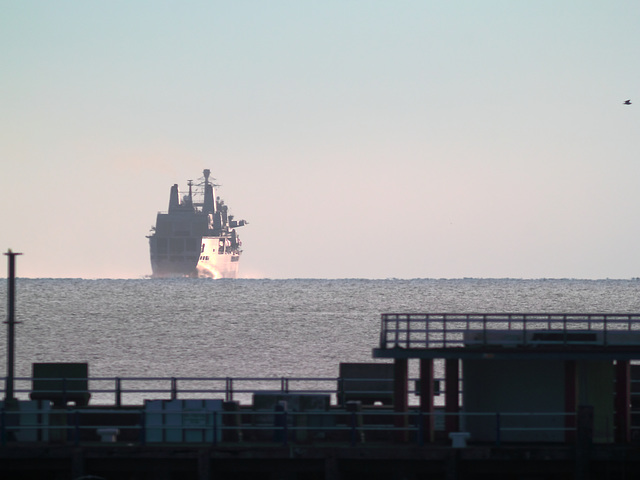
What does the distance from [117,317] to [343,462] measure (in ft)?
339

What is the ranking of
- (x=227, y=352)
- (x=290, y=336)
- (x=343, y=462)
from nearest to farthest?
(x=343, y=462)
(x=227, y=352)
(x=290, y=336)

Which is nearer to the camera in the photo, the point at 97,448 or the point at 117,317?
the point at 97,448

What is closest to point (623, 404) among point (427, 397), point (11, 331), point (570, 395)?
point (570, 395)

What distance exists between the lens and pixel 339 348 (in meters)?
82.4

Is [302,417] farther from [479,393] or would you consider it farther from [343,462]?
[479,393]

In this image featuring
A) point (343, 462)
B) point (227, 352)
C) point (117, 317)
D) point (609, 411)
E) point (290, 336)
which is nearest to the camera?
point (343, 462)

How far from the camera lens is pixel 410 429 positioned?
2466cm

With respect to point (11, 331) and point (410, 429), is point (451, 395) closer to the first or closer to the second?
point (410, 429)

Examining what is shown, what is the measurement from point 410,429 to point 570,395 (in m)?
3.49

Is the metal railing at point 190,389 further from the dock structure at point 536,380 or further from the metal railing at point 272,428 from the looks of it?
the dock structure at point 536,380

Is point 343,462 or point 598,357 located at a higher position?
point 598,357

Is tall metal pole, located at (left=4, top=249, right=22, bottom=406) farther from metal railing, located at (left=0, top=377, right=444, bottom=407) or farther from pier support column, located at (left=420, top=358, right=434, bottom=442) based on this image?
pier support column, located at (left=420, top=358, right=434, bottom=442)

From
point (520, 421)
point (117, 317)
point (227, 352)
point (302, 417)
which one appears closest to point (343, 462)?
point (302, 417)

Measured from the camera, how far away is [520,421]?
25375 mm
